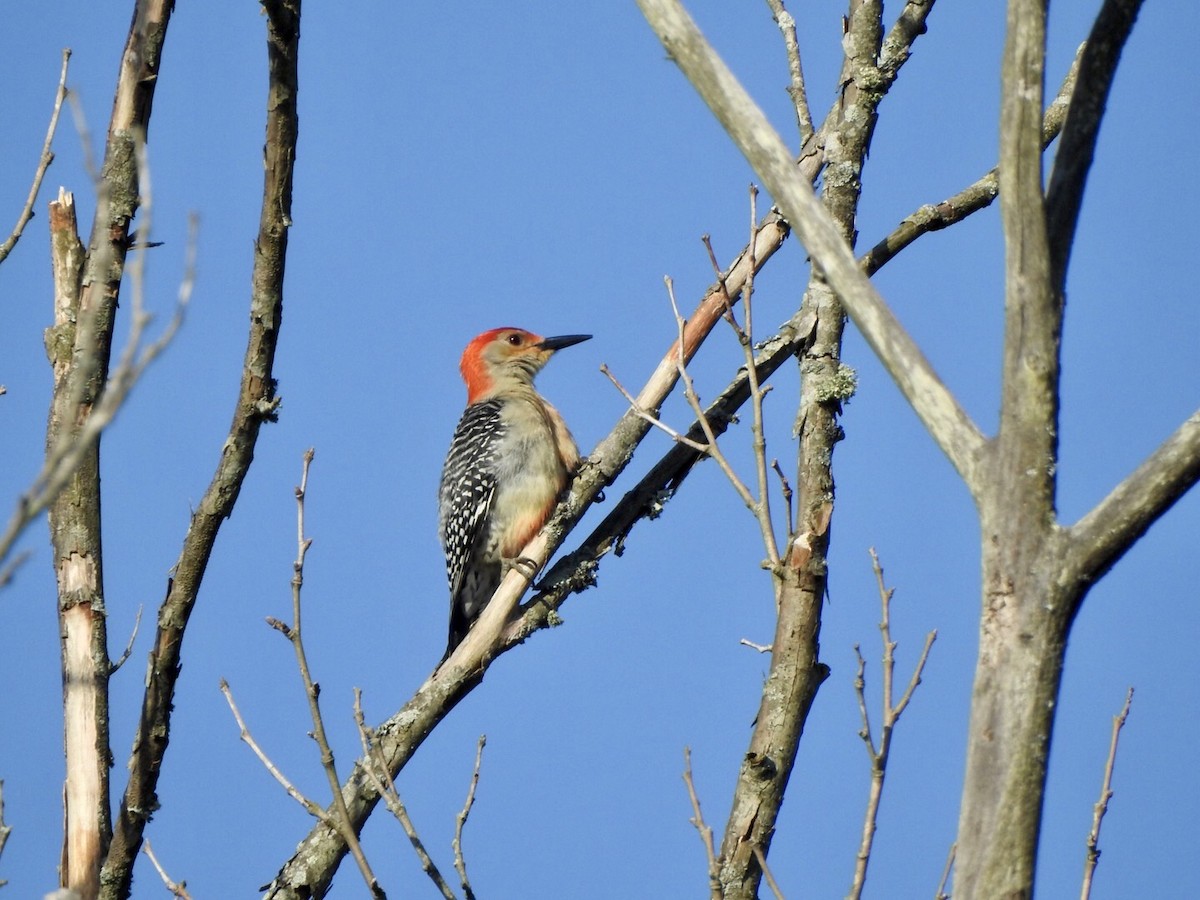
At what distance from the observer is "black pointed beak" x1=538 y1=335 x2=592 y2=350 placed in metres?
9.19

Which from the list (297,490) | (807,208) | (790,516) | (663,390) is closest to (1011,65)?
(807,208)

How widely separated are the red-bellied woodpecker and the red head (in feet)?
0.69

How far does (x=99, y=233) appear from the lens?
4.49m

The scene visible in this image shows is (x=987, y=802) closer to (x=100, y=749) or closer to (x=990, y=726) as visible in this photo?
(x=990, y=726)

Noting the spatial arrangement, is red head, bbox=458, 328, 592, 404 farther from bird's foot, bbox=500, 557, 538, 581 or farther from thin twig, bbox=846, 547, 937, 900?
thin twig, bbox=846, 547, 937, 900

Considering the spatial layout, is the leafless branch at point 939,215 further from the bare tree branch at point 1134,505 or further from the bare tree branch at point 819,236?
the bare tree branch at point 1134,505

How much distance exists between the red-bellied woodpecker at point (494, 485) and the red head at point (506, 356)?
8.2 inches

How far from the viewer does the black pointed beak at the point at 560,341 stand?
919 cm

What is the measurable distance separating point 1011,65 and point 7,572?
205cm

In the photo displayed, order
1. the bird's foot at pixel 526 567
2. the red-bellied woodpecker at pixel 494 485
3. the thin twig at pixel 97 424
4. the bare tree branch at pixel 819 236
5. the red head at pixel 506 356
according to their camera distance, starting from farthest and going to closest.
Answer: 1. the red head at pixel 506 356
2. the red-bellied woodpecker at pixel 494 485
3. the bird's foot at pixel 526 567
4. the bare tree branch at pixel 819 236
5. the thin twig at pixel 97 424

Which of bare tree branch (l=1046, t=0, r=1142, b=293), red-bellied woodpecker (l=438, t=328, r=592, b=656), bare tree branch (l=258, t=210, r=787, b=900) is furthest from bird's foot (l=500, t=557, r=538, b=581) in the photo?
bare tree branch (l=1046, t=0, r=1142, b=293)

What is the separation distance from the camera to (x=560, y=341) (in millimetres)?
9258

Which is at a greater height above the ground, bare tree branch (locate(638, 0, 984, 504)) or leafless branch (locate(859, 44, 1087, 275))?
leafless branch (locate(859, 44, 1087, 275))

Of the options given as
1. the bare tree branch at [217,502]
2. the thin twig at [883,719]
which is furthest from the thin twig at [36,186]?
the thin twig at [883,719]
